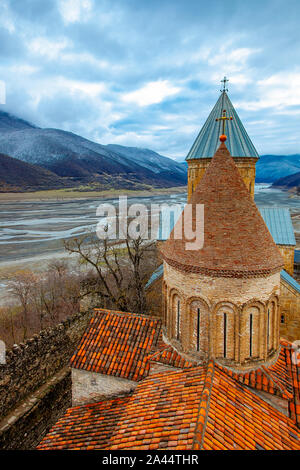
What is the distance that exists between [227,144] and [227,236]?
11.7 metres

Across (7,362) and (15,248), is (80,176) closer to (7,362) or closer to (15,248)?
(15,248)

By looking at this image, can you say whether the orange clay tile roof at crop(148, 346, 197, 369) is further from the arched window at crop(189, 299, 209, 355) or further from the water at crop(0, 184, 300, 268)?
the water at crop(0, 184, 300, 268)

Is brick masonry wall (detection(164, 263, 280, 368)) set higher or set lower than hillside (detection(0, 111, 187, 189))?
lower

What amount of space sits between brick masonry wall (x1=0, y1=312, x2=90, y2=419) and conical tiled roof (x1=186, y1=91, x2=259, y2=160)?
39.3 feet

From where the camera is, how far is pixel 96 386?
326 inches

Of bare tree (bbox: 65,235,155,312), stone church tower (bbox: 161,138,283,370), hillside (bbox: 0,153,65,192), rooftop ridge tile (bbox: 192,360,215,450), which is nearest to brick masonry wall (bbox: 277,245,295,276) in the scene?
bare tree (bbox: 65,235,155,312)

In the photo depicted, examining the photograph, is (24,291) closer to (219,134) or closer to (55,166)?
(219,134)

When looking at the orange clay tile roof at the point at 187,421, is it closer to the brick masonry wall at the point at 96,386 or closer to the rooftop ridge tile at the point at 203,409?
the rooftop ridge tile at the point at 203,409

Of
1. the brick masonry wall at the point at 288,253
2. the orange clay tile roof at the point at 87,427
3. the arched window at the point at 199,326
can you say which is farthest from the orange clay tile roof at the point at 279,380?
the brick masonry wall at the point at 288,253

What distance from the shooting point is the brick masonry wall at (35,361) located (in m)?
9.26

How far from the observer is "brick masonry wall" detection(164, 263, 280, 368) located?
273 inches

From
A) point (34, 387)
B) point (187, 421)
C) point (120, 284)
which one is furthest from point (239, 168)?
point (34, 387)

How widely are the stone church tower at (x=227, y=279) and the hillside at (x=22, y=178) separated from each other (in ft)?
327
